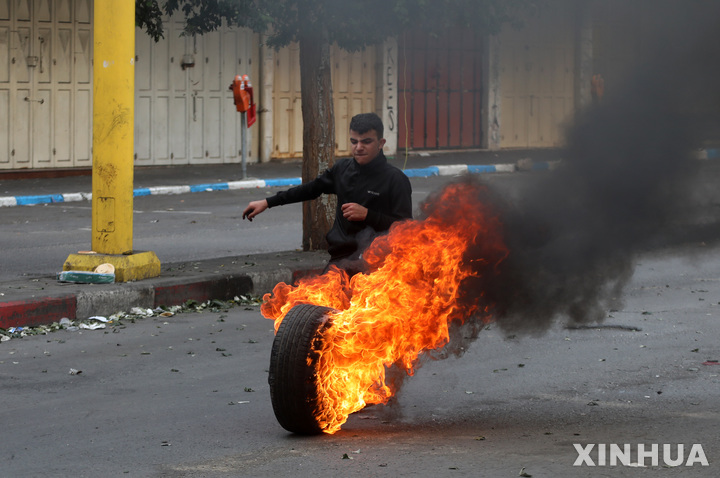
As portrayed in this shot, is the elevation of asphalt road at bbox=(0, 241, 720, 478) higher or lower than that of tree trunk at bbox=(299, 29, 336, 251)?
lower

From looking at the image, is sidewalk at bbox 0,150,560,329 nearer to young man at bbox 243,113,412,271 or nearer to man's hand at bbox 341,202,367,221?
young man at bbox 243,113,412,271

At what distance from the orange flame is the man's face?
49 centimetres

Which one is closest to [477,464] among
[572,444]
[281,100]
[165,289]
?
[572,444]

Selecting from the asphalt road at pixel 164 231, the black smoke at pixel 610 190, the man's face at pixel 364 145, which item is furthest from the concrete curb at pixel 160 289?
the black smoke at pixel 610 190

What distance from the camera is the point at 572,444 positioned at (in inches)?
212

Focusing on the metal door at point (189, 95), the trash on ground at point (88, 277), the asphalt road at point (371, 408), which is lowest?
the asphalt road at point (371, 408)

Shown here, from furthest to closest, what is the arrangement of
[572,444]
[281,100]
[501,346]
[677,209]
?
[281,100] → [501,346] → [677,209] → [572,444]

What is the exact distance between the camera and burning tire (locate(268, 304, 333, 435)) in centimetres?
543

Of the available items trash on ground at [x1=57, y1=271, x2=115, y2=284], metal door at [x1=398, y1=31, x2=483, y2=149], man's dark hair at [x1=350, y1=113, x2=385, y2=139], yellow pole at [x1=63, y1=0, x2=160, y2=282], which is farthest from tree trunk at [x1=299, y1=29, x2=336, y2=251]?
metal door at [x1=398, y1=31, x2=483, y2=149]

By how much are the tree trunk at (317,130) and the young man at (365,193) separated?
5.26 meters

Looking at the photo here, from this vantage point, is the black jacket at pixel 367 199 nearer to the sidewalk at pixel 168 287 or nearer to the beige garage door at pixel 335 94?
the sidewalk at pixel 168 287

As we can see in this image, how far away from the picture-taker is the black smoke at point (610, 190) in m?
5.86

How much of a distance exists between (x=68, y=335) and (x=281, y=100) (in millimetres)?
15484

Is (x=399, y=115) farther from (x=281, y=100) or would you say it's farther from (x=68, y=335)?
(x=68, y=335)
